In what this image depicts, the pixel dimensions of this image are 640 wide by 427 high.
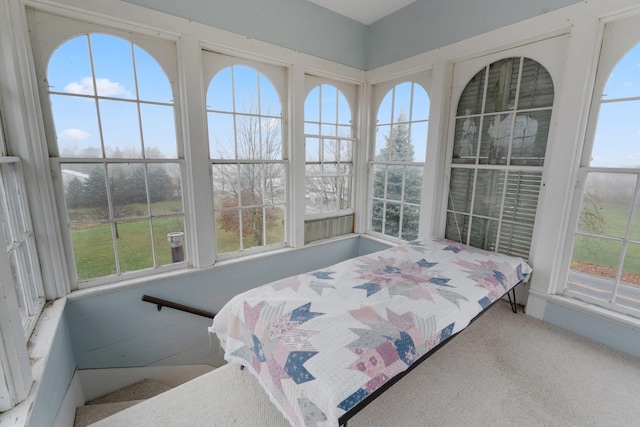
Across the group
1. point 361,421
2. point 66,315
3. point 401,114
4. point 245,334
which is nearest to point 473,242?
point 401,114

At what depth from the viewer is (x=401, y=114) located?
113 inches

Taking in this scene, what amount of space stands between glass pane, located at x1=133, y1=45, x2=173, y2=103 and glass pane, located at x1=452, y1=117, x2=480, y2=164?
2387mm

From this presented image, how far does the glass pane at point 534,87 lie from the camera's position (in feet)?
6.40

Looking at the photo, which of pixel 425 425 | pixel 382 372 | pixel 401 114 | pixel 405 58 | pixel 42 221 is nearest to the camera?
pixel 382 372

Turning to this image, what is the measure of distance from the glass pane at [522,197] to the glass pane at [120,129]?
2.84 metres

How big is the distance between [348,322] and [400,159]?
210cm

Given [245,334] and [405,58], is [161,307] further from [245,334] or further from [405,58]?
[405,58]

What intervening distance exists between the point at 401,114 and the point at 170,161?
7.26 feet

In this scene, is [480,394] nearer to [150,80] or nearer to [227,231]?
[227,231]

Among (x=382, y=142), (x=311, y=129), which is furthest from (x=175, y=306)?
(x=382, y=142)

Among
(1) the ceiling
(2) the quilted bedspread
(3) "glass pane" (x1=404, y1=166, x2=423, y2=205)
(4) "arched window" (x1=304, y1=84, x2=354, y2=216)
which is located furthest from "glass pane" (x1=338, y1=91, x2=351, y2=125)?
(2) the quilted bedspread

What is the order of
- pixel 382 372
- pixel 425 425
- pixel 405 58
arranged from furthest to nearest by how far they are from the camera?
pixel 405 58 < pixel 425 425 < pixel 382 372

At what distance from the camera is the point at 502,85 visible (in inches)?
85.5

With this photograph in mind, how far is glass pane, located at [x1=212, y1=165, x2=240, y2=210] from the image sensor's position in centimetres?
235
